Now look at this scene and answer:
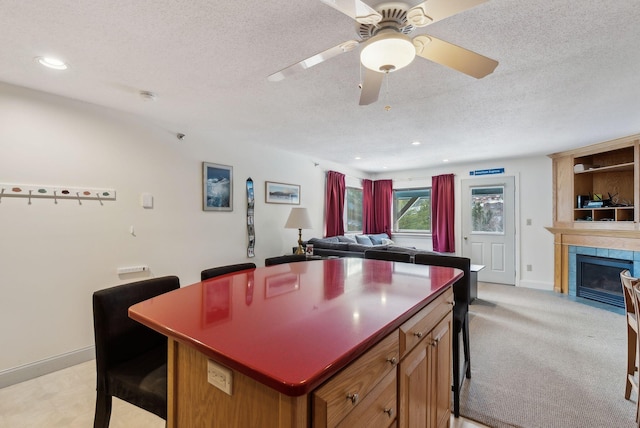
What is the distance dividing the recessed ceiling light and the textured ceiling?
0.19ft

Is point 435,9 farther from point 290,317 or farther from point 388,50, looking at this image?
point 290,317

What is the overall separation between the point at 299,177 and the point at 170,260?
7.97 ft

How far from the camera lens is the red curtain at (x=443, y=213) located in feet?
19.2

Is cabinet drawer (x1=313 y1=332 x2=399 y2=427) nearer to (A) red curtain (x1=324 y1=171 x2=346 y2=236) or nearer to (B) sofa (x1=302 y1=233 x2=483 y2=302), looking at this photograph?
(B) sofa (x1=302 y1=233 x2=483 y2=302)

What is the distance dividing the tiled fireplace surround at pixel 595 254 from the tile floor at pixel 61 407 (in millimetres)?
3764

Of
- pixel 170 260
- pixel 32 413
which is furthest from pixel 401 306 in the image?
pixel 170 260

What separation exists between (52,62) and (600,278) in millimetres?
6608

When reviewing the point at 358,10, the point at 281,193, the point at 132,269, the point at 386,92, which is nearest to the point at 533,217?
the point at 386,92

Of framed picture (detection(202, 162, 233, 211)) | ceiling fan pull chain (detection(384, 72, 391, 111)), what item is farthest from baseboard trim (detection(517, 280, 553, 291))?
framed picture (detection(202, 162, 233, 211))

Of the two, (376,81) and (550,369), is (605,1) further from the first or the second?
(550,369)

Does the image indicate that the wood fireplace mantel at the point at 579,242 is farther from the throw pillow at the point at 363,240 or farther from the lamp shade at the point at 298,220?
the lamp shade at the point at 298,220

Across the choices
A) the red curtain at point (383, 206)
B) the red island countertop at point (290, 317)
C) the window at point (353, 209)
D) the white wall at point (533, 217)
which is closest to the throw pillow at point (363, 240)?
the window at point (353, 209)

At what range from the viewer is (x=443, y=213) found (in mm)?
5934

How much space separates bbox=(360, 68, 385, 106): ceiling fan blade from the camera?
63.1 inches
